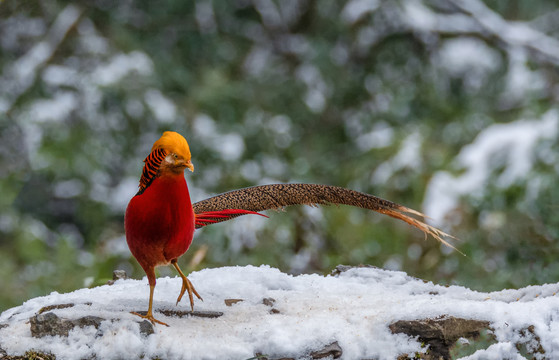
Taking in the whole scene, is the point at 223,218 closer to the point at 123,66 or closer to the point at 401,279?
the point at 401,279

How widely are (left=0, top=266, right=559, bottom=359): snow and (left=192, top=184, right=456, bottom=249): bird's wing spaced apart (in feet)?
0.34

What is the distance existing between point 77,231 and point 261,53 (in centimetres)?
92

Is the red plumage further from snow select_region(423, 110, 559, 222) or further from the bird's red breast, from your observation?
snow select_region(423, 110, 559, 222)

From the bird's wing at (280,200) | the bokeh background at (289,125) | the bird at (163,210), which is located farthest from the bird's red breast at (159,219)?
the bokeh background at (289,125)

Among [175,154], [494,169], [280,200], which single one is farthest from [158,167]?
[494,169]

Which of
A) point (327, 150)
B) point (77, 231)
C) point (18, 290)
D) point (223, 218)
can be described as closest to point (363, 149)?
point (327, 150)

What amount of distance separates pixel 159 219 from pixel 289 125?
1.52 meters

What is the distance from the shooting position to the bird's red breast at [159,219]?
72cm

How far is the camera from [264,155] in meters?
2.05

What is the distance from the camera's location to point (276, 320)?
748mm

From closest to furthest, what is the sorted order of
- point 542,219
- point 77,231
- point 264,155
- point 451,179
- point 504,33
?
1. point 542,219
2. point 451,179
3. point 264,155
4. point 77,231
5. point 504,33

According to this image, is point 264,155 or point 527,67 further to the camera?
point 527,67

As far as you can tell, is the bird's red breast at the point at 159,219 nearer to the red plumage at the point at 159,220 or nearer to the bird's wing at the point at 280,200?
the red plumage at the point at 159,220

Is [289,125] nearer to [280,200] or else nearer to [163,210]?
[280,200]
